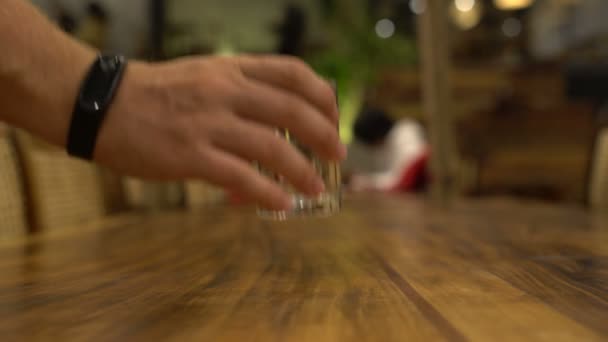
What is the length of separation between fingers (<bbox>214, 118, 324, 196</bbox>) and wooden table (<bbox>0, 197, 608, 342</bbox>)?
0.09 m

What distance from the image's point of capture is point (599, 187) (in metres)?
1.85

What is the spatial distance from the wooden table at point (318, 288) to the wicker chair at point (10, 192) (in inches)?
24.3

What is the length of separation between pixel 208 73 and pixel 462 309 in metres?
0.27

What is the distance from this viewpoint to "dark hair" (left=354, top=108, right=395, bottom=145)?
4.09m

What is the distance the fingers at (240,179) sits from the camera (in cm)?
45

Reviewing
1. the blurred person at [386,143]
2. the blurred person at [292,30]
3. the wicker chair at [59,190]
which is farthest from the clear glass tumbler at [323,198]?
the blurred person at [292,30]

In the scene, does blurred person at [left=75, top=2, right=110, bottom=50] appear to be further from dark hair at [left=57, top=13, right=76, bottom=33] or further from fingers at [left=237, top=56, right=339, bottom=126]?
fingers at [left=237, top=56, right=339, bottom=126]

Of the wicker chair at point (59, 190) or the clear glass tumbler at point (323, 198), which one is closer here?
the clear glass tumbler at point (323, 198)

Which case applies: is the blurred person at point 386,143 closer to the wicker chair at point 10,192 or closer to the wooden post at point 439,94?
the wooden post at point 439,94

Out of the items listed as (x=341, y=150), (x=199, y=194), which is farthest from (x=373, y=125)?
(x=341, y=150)

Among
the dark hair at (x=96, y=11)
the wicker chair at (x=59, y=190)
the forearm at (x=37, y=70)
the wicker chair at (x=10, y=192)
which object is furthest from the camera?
the dark hair at (x=96, y=11)

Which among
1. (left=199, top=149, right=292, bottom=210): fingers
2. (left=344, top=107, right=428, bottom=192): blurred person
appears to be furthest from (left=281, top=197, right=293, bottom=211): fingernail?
(left=344, top=107, right=428, bottom=192): blurred person

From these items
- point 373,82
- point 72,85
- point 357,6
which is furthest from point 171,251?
point 357,6

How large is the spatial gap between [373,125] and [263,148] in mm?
3719
